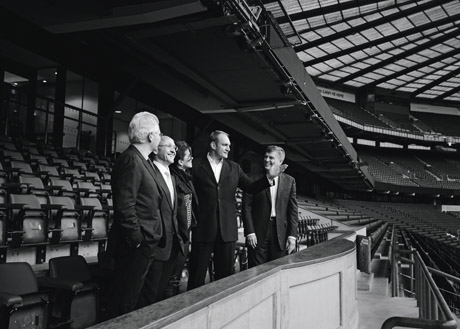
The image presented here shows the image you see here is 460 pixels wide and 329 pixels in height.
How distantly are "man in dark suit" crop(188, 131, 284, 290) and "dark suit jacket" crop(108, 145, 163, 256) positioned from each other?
87 cm

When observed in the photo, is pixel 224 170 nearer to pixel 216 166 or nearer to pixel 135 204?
pixel 216 166

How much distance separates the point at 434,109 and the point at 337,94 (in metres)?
12.4

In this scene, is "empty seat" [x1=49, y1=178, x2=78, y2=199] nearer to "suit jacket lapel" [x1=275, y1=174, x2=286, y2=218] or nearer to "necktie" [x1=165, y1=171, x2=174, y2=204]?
"suit jacket lapel" [x1=275, y1=174, x2=286, y2=218]

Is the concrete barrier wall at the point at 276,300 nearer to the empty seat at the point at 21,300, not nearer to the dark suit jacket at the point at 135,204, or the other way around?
the dark suit jacket at the point at 135,204

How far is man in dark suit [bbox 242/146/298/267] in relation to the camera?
429cm

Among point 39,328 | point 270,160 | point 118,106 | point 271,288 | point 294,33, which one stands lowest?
point 39,328

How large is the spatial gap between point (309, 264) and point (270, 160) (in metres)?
1.00

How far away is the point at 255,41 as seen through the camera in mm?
8781

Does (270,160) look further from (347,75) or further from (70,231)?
(347,75)

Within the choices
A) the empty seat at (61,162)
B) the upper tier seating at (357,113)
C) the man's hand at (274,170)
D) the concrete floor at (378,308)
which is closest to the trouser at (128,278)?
the man's hand at (274,170)

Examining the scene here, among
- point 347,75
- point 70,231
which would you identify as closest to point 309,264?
point 70,231

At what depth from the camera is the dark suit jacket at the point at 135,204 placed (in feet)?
8.54

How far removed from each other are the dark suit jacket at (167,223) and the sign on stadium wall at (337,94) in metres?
35.8

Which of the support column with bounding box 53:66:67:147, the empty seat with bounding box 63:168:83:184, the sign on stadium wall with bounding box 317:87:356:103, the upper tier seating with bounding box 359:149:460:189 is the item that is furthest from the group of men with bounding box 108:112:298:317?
the upper tier seating with bounding box 359:149:460:189
